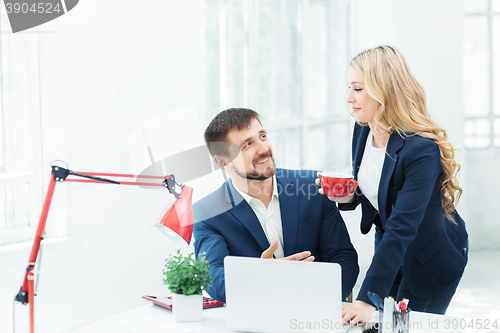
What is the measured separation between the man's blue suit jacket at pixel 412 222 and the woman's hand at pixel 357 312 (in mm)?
22

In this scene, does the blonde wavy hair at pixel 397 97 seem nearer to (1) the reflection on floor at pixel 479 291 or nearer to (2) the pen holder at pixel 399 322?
(2) the pen holder at pixel 399 322

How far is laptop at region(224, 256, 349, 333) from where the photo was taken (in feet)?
4.18

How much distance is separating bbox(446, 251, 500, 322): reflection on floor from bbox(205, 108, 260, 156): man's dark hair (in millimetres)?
2013

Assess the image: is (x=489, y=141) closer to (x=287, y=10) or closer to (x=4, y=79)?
(x=287, y=10)

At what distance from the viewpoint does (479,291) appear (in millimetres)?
3834

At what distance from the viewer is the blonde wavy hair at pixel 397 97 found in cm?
161

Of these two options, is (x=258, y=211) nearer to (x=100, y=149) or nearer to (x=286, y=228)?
(x=286, y=228)

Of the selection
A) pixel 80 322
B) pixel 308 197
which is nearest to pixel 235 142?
pixel 308 197

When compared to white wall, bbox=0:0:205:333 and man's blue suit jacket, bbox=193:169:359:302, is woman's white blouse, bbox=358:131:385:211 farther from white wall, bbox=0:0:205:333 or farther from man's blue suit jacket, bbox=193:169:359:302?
white wall, bbox=0:0:205:333

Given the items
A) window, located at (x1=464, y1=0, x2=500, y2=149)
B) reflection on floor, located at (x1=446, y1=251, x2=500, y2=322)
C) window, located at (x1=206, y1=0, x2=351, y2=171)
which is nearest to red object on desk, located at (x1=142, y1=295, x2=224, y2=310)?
window, located at (x1=206, y1=0, x2=351, y2=171)

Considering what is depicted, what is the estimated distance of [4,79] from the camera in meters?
2.12

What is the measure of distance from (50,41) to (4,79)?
255 millimetres

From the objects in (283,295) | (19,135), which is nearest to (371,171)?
(283,295)

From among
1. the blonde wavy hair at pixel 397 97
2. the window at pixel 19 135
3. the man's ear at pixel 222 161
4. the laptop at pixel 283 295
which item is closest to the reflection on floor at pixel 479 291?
the blonde wavy hair at pixel 397 97
